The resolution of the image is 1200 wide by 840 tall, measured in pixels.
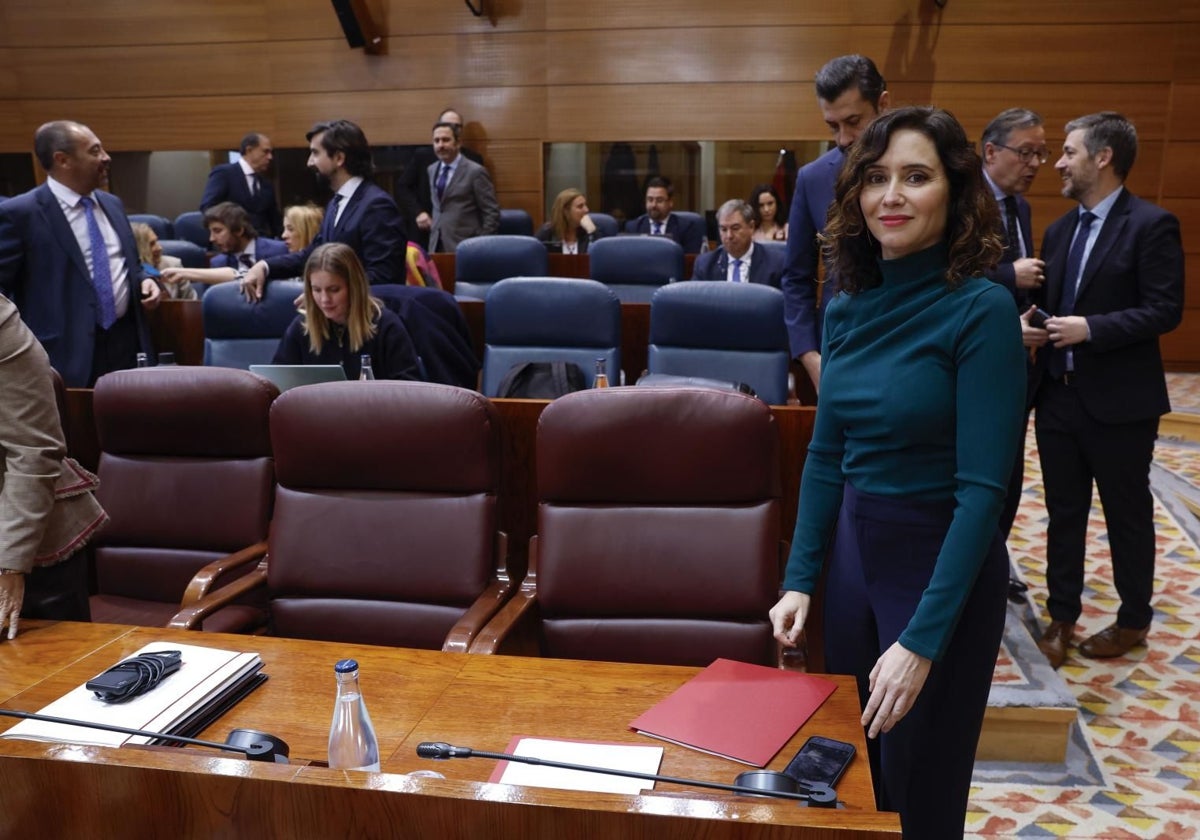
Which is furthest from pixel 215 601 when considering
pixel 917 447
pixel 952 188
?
pixel 952 188

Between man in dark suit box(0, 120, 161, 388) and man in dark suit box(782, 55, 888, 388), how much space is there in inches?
89.4

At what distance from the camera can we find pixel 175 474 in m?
2.17

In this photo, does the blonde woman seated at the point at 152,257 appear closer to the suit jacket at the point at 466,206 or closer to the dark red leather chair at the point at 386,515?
the suit jacket at the point at 466,206

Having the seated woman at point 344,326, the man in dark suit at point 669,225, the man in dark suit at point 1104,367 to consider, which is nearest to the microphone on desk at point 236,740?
the seated woman at point 344,326

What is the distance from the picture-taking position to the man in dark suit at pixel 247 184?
564cm

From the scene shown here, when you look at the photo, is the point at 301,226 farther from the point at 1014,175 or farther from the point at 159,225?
the point at 159,225

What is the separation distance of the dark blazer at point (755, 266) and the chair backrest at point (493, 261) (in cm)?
81

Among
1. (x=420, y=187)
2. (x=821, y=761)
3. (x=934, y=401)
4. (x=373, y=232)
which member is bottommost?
(x=821, y=761)

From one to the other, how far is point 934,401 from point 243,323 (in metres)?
2.89

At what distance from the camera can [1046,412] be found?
276 cm

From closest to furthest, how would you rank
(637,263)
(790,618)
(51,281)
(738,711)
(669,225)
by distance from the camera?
(738,711) < (790,618) < (51,281) < (637,263) < (669,225)

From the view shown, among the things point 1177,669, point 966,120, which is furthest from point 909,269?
point 966,120

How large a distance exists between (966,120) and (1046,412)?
4.44 meters

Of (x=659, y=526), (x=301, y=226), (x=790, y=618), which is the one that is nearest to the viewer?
(x=790, y=618)
